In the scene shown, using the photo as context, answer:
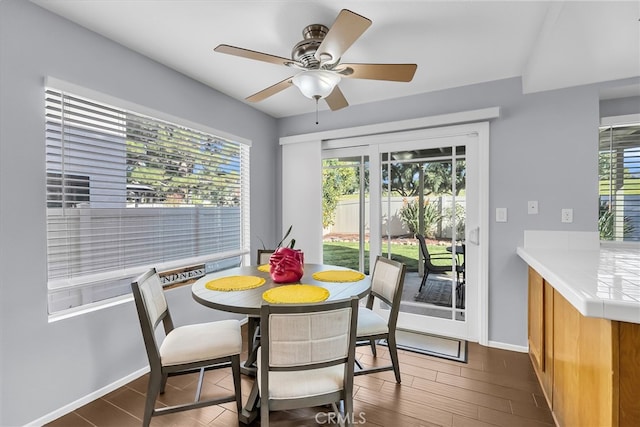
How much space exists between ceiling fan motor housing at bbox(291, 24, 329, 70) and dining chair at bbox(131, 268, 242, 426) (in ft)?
5.14

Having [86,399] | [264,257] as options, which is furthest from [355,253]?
[86,399]

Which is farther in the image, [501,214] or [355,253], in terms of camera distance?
[355,253]

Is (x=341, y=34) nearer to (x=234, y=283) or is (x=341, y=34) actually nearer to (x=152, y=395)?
(x=234, y=283)

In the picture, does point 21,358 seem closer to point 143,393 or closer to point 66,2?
point 143,393

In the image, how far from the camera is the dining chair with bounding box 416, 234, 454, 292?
115 inches

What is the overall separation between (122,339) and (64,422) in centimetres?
51

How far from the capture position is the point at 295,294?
167cm

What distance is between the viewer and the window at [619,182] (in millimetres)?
2457

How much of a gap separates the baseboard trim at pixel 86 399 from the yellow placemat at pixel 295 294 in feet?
4.42

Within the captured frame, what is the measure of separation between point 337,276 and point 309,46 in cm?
148

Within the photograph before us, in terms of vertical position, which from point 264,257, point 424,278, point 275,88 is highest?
point 275,88

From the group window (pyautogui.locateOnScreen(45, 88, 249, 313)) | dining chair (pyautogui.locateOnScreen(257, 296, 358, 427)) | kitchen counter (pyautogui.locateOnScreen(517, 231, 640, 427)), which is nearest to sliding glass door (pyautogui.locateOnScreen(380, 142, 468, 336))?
kitchen counter (pyautogui.locateOnScreen(517, 231, 640, 427))

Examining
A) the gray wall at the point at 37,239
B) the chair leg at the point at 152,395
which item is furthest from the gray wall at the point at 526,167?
the gray wall at the point at 37,239

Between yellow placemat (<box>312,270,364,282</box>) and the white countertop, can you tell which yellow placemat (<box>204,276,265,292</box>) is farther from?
the white countertop
